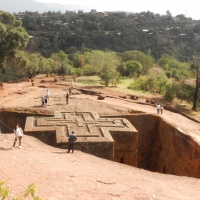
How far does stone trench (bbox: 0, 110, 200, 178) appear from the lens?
47.6 ft

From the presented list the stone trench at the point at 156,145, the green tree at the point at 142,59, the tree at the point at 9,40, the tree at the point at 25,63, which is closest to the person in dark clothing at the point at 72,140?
the stone trench at the point at 156,145

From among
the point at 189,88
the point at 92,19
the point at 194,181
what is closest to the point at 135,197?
the point at 194,181

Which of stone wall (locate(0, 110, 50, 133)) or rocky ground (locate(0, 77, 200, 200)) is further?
stone wall (locate(0, 110, 50, 133))

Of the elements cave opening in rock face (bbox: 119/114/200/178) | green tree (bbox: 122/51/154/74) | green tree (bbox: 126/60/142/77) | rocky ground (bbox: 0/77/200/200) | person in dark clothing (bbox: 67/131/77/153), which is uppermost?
green tree (bbox: 122/51/154/74)

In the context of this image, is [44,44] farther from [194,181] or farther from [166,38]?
[194,181]

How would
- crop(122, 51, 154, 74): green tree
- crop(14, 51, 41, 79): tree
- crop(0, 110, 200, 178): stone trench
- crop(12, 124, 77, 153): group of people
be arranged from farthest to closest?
crop(122, 51, 154, 74): green tree
crop(14, 51, 41, 79): tree
crop(0, 110, 200, 178): stone trench
crop(12, 124, 77, 153): group of people

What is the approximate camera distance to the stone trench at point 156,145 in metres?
14.5

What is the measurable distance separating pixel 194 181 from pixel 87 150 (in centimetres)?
415

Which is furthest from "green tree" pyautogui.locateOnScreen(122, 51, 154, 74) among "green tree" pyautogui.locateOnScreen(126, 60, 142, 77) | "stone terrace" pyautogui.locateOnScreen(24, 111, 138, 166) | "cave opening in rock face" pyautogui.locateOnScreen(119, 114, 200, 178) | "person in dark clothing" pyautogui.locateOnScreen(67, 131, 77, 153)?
"person in dark clothing" pyautogui.locateOnScreen(67, 131, 77, 153)

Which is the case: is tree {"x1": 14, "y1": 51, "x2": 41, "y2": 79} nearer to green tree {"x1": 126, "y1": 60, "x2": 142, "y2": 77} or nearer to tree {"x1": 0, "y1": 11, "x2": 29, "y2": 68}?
tree {"x1": 0, "y1": 11, "x2": 29, "y2": 68}

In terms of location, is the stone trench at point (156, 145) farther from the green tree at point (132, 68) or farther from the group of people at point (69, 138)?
the green tree at point (132, 68)

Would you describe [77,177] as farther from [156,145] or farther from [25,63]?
[25,63]

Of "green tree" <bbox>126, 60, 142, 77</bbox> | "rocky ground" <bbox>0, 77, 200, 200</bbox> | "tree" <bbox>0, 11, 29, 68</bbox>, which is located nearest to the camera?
"rocky ground" <bbox>0, 77, 200, 200</bbox>

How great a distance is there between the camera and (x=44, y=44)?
6544 centimetres
